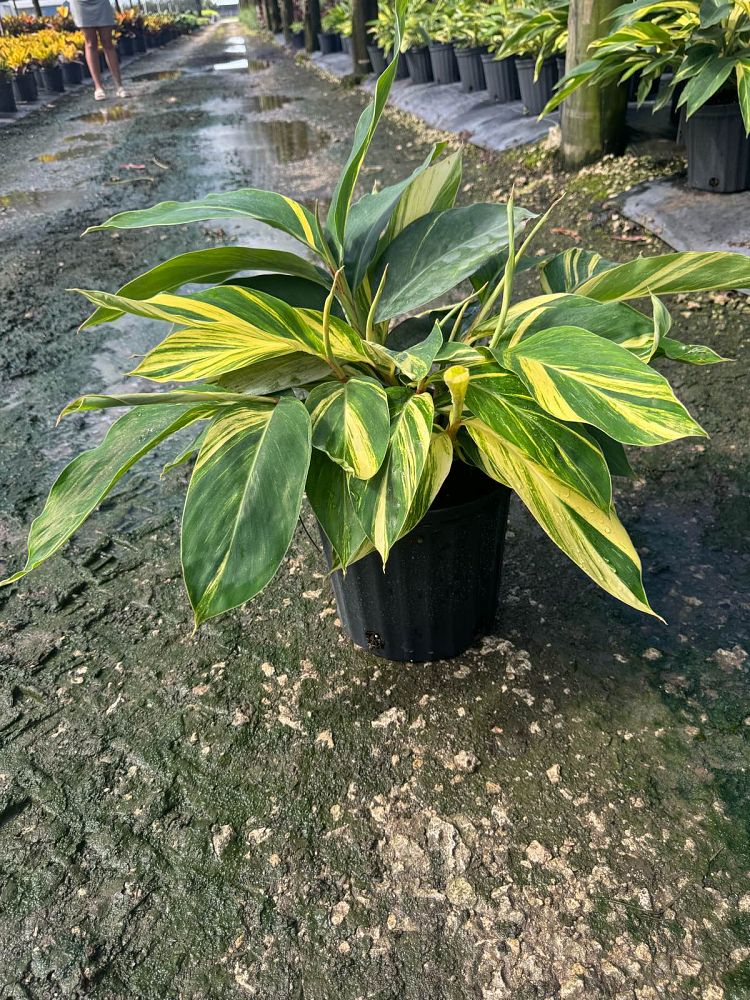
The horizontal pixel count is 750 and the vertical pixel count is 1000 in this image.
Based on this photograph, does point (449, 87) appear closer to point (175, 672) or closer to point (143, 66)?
point (175, 672)

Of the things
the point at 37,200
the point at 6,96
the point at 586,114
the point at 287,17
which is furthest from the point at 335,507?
the point at 287,17

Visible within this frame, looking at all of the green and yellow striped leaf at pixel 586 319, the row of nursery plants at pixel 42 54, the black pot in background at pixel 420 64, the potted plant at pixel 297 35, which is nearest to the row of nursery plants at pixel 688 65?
the green and yellow striped leaf at pixel 586 319

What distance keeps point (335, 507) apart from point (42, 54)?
1138 centimetres

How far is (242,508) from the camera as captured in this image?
3.03ft

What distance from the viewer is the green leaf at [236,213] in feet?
3.61

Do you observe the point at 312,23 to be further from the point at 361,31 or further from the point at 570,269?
the point at 570,269

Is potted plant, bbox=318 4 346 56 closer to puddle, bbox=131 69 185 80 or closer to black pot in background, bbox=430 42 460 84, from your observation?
puddle, bbox=131 69 185 80

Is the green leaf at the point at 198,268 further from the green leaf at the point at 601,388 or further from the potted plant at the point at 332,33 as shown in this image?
the potted plant at the point at 332,33

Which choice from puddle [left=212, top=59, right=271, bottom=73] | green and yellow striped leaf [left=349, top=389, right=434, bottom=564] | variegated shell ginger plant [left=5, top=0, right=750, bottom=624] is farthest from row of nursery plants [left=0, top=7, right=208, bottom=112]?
green and yellow striped leaf [left=349, top=389, right=434, bottom=564]

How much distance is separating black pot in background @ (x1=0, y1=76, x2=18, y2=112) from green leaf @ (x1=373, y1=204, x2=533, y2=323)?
29.9 feet

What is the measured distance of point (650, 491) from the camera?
69.2 inches

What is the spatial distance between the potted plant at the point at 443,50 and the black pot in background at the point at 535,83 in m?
1.80

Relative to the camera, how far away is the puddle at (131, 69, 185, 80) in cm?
1135

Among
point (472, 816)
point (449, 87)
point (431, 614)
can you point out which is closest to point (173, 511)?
point (431, 614)
